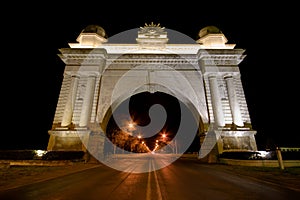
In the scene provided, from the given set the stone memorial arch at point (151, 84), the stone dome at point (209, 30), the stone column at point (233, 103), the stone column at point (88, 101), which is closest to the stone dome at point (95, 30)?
the stone memorial arch at point (151, 84)

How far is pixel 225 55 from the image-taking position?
2180cm

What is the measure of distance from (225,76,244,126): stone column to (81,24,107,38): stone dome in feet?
56.7

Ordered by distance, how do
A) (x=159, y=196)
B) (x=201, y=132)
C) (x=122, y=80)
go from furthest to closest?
(x=122, y=80) < (x=201, y=132) < (x=159, y=196)

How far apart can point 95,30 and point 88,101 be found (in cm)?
1041

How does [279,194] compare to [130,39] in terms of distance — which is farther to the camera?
[130,39]

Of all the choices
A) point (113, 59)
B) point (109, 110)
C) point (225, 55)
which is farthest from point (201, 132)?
point (113, 59)

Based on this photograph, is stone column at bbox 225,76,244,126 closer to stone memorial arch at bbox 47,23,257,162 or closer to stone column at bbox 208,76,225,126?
stone memorial arch at bbox 47,23,257,162

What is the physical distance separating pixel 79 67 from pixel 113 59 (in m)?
4.20

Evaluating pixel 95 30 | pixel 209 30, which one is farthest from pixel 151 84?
pixel 209 30

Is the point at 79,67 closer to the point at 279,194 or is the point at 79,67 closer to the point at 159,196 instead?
the point at 159,196

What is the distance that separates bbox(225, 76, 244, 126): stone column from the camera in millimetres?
19558

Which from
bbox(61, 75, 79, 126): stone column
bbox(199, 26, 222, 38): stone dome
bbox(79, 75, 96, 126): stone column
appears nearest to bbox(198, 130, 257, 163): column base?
bbox(79, 75, 96, 126): stone column

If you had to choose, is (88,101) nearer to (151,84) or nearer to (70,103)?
(70,103)

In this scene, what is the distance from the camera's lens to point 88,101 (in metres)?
20.3
